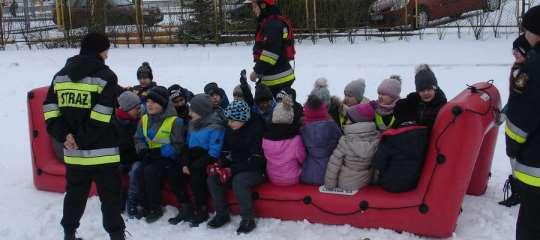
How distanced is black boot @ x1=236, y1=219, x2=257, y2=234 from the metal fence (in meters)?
9.65

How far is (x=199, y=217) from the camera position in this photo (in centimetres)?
492

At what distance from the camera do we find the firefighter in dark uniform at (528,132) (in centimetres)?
300

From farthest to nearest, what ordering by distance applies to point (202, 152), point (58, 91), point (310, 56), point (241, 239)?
1. point (310, 56)
2. point (202, 152)
3. point (241, 239)
4. point (58, 91)

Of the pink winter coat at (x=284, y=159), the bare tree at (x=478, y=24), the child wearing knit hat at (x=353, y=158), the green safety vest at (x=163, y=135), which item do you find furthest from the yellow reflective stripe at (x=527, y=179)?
the bare tree at (x=478, y=24)

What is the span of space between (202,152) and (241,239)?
0.82m

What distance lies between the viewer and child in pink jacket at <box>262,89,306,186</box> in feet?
15.4

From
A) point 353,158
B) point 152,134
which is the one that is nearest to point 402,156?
point 353,158

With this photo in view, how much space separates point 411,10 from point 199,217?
10274 millimetres

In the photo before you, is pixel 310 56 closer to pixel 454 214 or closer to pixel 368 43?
pixel 368 43

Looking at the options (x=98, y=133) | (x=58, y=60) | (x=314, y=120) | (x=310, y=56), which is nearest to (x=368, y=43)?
(x=310, y=56)

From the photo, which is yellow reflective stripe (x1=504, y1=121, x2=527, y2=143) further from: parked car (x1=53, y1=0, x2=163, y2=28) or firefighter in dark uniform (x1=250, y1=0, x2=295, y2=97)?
parked car (x1=53, y1=0, x2=163, y2=28)

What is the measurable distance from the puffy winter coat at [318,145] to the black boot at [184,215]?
102 centimetres

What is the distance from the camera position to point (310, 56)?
1230cm

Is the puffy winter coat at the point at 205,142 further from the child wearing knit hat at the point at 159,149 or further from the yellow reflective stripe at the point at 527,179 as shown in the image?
the yellow reflective stripe at the point at 527,179
